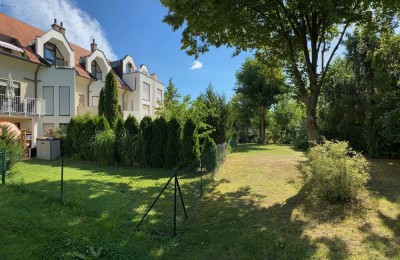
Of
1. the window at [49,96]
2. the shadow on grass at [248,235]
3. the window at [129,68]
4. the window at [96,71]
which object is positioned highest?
the window at [129,68]

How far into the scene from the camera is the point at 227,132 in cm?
1861

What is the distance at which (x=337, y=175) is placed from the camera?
7.19 metres

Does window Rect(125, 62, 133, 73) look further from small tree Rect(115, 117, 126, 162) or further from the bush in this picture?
the bush

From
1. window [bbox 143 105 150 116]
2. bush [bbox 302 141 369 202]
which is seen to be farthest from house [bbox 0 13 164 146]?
bush [bbox 302 141 369 202]

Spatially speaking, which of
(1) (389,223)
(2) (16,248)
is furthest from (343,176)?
(2) (16,248)

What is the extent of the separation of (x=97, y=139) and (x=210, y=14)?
9152 millimetres

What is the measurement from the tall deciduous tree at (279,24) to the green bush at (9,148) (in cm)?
702

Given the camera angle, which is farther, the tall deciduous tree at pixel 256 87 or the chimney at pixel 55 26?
the tall deciduous tree at pixel 256 87

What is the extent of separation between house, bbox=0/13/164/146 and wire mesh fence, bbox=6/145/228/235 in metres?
7.06

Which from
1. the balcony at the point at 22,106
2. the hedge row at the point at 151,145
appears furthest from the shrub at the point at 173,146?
the balcony at the point at 22,106

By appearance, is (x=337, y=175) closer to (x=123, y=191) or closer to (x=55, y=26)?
(x=123, y=191)

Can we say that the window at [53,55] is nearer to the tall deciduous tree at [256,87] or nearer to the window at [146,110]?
the window at [146,110]

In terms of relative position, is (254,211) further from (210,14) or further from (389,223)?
(210,14)

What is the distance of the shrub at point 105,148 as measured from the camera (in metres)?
14.3
